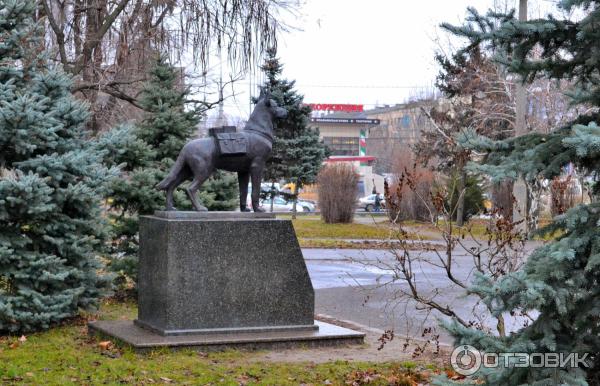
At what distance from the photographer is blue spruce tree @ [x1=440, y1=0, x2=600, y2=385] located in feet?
14.7

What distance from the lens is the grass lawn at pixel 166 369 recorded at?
7539 millimetres

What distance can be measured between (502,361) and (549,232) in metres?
1.04

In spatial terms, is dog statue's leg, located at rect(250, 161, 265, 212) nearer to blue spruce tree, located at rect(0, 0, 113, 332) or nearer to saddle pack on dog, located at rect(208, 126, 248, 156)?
saddle pack on dog, located at rect(208, 126, 248, 156)

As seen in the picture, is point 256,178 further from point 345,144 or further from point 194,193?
point 345,144

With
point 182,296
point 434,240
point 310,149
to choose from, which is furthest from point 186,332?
point 310,149

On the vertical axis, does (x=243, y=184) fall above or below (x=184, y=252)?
above

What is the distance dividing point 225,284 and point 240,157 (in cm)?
151

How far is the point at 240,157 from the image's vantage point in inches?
392

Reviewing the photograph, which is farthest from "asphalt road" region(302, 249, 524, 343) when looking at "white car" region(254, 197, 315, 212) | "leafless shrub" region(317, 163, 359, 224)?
"white car" region(254, 197, 315, 212)

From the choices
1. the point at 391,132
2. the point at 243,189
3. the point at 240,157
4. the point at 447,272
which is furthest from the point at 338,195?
the point at 391,132

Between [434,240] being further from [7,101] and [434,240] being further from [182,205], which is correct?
[7,101]

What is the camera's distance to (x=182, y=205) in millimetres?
12656

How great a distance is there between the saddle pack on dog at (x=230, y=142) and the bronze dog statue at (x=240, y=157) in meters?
0.01

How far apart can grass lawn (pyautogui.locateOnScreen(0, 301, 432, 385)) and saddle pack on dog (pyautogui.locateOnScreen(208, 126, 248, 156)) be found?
234 centimetres
